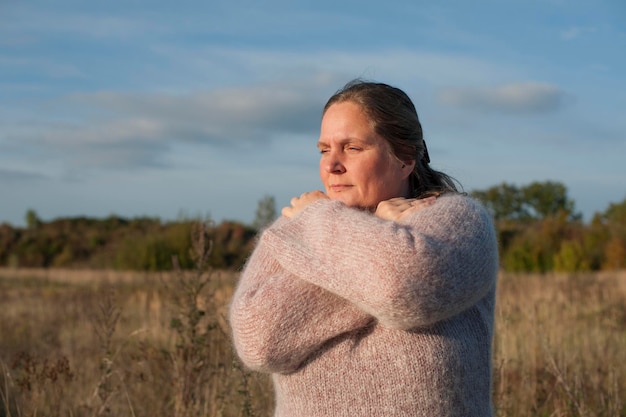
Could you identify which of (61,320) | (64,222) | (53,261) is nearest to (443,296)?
(61,320)

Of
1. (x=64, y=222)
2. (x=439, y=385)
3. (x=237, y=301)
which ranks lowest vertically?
(x=439, y=385)

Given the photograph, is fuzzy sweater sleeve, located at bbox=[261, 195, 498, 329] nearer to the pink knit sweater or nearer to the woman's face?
the pink knit sweater

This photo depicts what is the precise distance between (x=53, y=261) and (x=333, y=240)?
42.8 m

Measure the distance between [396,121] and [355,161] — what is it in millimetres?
185

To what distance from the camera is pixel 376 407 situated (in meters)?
2.24

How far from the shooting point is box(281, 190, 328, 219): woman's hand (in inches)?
99.0

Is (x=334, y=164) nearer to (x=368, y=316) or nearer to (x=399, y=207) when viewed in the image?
(x=399, y=207)

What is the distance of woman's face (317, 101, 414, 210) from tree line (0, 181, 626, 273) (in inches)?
447

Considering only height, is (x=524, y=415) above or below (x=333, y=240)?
below

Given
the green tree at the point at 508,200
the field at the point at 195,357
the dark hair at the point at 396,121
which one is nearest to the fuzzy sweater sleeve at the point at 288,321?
the dark hair at the point at 396,121

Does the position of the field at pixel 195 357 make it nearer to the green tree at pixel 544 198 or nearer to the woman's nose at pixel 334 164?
the woman's nose at pixel 334 164

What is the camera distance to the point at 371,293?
2.10 meters

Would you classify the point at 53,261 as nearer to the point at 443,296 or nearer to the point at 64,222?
the point at 64,222

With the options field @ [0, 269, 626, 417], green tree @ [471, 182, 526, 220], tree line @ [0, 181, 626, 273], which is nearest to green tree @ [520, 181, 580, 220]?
green tree @ [471, 182, 526, 220]
